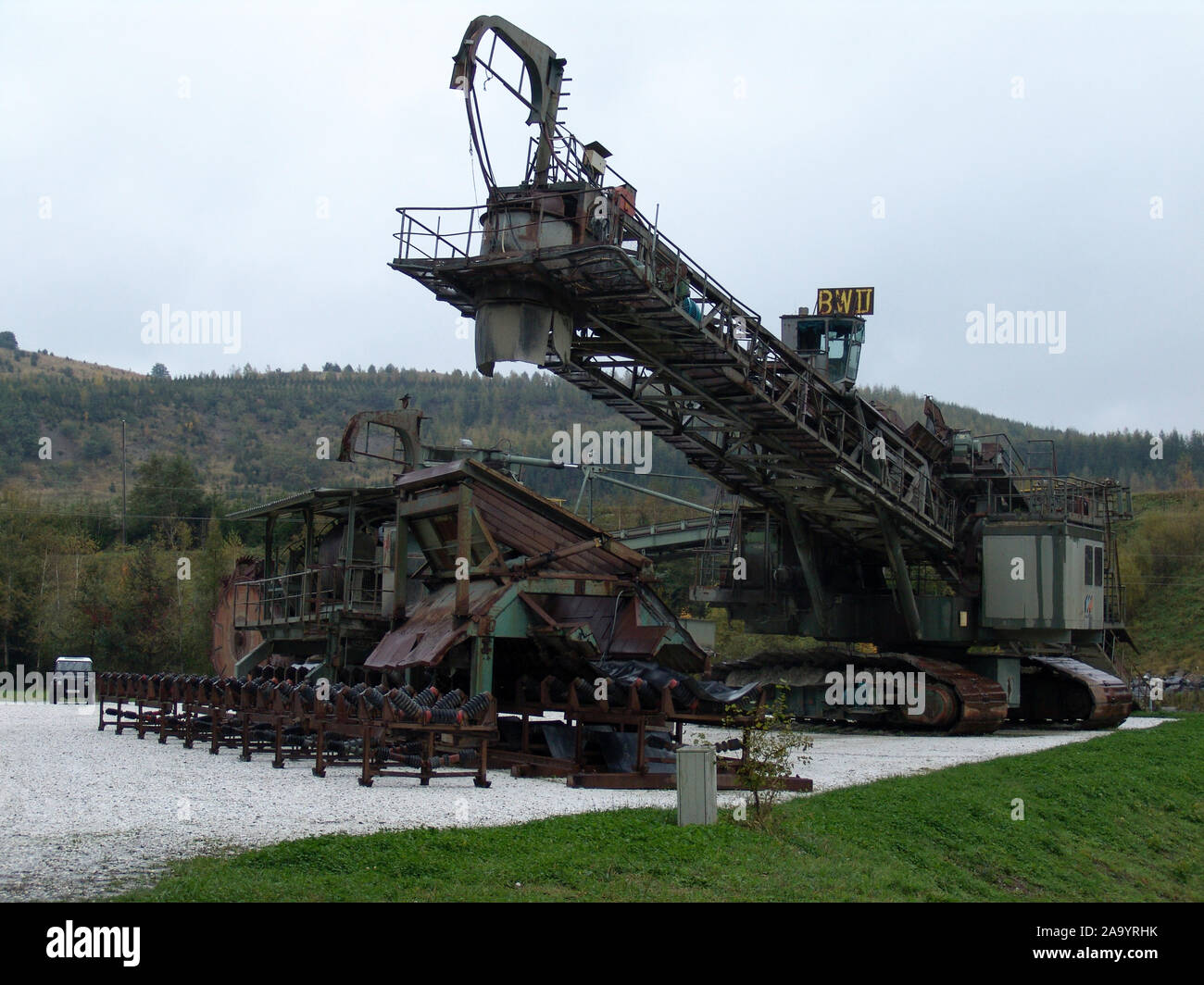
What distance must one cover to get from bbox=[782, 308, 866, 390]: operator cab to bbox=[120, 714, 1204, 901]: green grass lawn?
10143 millimetres

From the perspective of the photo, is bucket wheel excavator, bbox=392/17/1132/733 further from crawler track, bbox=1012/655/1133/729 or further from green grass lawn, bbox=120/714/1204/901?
green grass lawn, bbox=120/714/1204/901

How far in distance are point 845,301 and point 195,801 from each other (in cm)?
1702

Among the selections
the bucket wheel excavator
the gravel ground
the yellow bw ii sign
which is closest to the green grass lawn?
the gravel ground

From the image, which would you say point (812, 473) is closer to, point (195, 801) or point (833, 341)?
point (833, 341)

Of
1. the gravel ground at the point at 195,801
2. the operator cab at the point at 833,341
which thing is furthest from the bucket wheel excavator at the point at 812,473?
the gravel ground at the point at 195,801

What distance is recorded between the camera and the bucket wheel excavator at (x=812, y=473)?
1805 cm

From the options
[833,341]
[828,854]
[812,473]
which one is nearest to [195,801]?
[828,854]

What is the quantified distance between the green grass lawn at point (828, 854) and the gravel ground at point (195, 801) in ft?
2.95

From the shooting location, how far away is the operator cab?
2556 centimetres

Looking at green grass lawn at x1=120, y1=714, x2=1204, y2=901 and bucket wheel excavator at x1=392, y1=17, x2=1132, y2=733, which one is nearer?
green grass lawn at x1=120, y1=714, x2=1204, y2=901

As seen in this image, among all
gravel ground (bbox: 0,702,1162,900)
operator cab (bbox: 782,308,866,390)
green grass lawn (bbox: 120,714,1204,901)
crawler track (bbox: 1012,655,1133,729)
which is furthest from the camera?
crawler track (bbox: 1012,655,1133,729)
